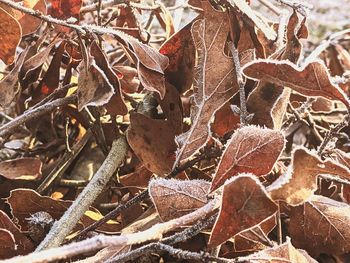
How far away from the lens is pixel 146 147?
21.7 inches

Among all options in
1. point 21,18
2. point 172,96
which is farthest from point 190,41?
point 21,18

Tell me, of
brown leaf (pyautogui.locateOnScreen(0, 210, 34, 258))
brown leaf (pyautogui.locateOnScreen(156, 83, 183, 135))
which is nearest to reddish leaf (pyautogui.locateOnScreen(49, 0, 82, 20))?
brown leaf (pyautogui.locateOnScreen(156, 83, 183, 135))

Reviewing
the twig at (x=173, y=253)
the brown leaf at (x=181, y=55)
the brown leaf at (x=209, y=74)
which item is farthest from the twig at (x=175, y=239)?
the brown leaf at (x=181, y=55)

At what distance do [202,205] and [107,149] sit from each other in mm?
199

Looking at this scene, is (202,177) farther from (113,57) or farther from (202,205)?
(113,57)

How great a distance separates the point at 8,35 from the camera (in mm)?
563

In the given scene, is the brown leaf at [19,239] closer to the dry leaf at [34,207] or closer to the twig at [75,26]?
the dry leaf at [34,207]

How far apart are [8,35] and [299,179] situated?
1.07ft

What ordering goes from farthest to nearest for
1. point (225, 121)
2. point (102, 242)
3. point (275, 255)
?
point (225, 121)
point (275, 255)
point (102, 242)

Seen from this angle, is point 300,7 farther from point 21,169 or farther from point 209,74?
point 21,169

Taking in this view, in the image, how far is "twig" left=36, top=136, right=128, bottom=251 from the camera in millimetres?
475

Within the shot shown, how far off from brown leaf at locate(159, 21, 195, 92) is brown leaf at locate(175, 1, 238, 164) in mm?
47

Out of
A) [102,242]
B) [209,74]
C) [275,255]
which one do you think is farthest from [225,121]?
[102,242]

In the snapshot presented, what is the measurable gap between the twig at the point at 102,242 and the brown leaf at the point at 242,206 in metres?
0.02
